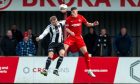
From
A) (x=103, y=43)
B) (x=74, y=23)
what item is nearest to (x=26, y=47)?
(x=103, y=43)

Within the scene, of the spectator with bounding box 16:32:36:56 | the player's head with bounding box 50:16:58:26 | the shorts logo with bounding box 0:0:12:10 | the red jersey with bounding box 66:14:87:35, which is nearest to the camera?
the player's head with bounding box 50:16:58:26

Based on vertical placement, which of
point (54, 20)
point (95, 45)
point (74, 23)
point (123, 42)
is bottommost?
point (95, 45)

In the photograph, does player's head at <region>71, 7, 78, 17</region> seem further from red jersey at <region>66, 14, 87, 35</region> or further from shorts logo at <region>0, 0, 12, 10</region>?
shorts logo at <region>0, 0, 12, 10</region>

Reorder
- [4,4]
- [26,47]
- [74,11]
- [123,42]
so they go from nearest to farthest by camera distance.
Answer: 1. [74,11]
2. [26,47]
3. [123,42]
4. [4,4]

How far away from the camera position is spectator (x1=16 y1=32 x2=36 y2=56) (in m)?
22.8

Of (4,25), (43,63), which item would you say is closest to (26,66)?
(43,63)

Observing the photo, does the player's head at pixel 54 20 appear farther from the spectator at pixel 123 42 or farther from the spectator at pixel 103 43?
the spectator at pixel 123 42

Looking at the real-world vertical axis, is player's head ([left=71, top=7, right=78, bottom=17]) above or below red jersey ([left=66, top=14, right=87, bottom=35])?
above

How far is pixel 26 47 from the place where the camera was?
74.9 feet

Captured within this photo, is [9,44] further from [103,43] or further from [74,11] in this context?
[74,11]

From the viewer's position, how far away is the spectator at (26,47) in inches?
898

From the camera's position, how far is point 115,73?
72.9 ft

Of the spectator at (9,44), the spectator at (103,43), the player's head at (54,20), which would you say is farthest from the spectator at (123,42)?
the player's head at (54,20)

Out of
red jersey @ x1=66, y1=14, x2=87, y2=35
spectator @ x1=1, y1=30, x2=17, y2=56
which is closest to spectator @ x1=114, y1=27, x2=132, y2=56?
spectator @ x1=1, y1=30, x2=17, y2=56
